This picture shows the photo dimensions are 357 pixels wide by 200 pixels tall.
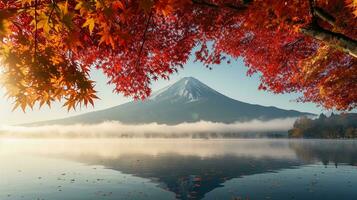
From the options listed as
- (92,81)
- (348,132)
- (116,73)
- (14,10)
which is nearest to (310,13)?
(92,81)

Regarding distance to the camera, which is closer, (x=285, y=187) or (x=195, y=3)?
(x=195, y=3)

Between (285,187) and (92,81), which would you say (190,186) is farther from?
(92,81)

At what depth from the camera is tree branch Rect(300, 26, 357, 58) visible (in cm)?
755

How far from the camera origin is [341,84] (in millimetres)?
18266

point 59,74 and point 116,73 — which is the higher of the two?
point 116,73

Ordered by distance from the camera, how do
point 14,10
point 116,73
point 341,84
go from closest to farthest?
1. point 14,10
2. point 116,73
3. point 341,84

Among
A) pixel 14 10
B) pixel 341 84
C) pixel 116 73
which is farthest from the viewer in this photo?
pixel 341 84

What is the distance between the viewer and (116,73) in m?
12.6

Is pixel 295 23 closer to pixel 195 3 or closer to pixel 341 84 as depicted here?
pixel 195 3

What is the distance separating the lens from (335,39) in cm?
761

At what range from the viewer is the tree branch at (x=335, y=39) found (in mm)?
7551

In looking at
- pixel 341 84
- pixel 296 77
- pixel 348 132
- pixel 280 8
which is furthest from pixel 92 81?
pixel 348 132

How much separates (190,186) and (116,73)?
1150 inches

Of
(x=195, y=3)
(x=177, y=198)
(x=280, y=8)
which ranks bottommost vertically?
(x=177, y=198)
